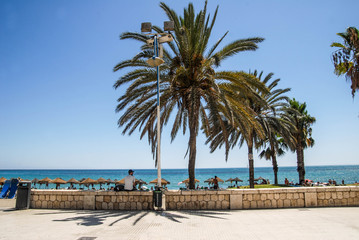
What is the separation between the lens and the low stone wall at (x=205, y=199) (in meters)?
10.8

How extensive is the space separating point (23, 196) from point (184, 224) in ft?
23.9

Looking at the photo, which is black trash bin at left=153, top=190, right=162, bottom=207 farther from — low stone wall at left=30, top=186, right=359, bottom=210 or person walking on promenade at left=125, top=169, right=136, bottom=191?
person walking on promenade at left=125, top=169, right=136, bottom=191

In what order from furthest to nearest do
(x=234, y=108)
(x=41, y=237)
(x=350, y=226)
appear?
(x=234, y=108), (x=350, y=226), (x=41, y=237)

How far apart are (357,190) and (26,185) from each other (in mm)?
14072

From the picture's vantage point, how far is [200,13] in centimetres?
1316

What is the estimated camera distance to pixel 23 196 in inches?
437

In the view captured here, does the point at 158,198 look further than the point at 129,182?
No

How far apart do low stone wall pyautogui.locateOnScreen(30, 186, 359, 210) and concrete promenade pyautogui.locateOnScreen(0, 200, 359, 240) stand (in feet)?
1.77

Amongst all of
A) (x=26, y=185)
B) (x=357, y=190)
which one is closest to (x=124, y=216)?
(x=26, y=185)

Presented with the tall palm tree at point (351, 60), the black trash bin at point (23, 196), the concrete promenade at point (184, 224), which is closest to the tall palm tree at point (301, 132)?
the tall palm tree at point (351, 60)

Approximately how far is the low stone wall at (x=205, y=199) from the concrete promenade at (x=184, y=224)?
0.54 m

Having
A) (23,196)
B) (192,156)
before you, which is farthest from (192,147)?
(23,196)

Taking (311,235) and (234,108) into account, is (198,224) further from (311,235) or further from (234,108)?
(234,108)

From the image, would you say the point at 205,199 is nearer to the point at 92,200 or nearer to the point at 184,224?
the point at 184,224
